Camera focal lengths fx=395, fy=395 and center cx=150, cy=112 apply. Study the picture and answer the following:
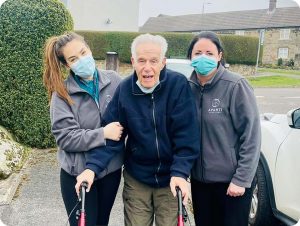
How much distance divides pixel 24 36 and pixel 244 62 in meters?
22.5

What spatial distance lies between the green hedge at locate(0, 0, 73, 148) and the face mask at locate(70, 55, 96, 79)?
3.90 metres

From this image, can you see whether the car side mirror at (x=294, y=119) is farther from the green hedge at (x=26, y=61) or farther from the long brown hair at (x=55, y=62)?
the green hedge at (x=26, y=61)

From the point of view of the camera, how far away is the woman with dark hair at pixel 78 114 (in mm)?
2496

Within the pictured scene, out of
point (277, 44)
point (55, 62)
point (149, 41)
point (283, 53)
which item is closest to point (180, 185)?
point (149, 41)

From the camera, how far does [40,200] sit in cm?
473

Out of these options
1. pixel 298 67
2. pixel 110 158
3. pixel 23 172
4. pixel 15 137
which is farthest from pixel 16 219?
pixel 298 67

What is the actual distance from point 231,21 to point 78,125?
5426 centimetres

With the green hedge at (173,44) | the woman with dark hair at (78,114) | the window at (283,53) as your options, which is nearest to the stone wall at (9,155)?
the woman with dark hair at (78,114)

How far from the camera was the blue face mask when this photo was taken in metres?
2.54

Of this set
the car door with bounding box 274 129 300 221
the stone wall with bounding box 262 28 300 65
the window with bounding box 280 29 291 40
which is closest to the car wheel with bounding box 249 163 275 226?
the car door with bounding box 274 129 300 221

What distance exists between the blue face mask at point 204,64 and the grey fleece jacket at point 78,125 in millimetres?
570

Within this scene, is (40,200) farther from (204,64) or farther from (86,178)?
(204,64)

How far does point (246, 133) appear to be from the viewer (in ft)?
8.13

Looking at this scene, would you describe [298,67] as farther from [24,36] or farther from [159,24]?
[24,36]
